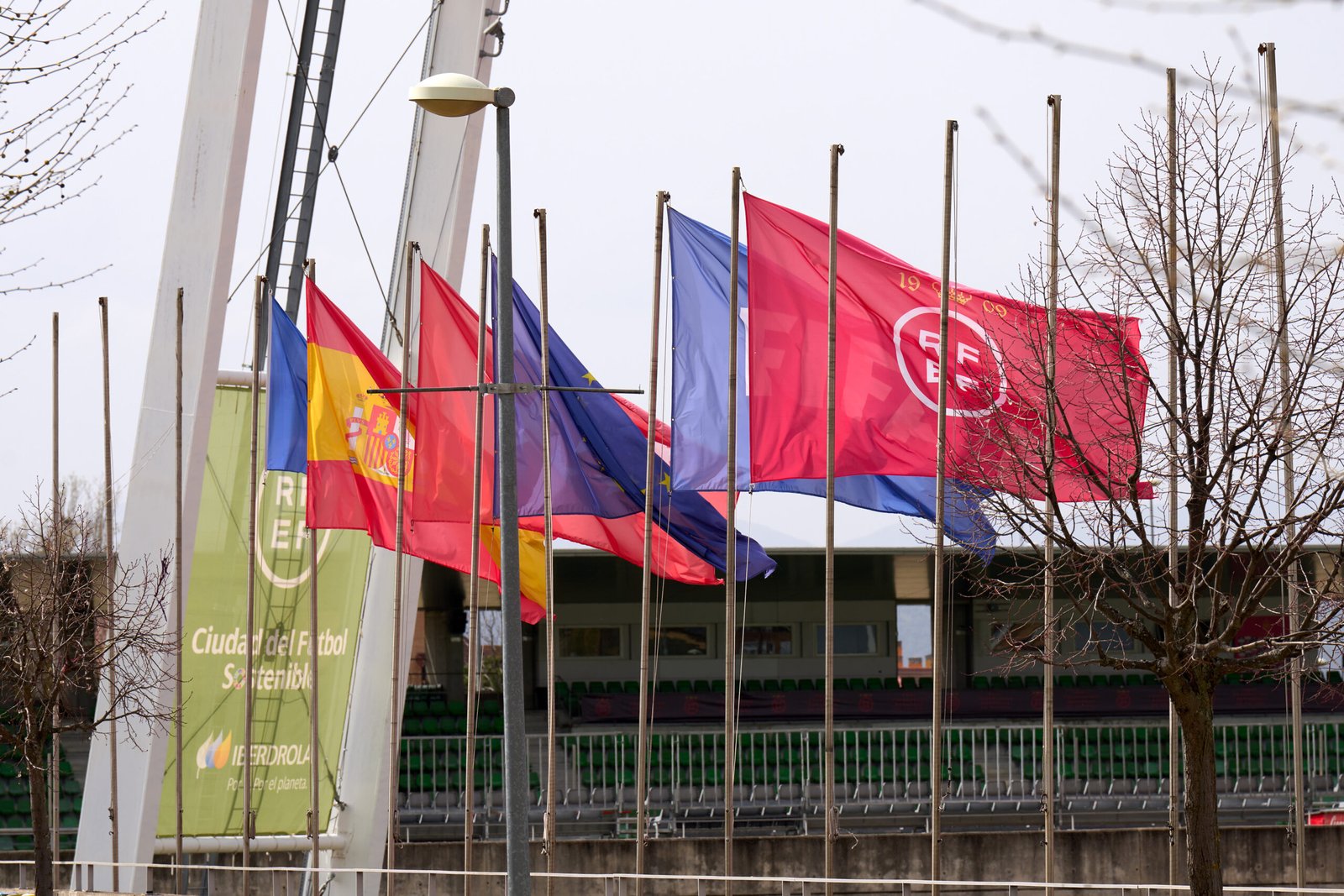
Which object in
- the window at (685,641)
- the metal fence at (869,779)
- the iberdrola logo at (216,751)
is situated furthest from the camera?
the window at (685,641)

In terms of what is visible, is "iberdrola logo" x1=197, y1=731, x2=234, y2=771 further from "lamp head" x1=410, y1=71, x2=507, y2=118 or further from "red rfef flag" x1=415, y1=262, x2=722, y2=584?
"lamp head" x1=410, y1=71, x2=507, y2=118

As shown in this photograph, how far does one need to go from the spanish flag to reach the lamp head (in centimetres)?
934

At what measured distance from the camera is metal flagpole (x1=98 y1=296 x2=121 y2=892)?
20.4 m

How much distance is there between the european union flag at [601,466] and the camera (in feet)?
64.1

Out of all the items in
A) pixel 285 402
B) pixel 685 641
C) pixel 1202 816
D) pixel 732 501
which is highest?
pixel 285 402

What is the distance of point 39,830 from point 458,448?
20.0 feet

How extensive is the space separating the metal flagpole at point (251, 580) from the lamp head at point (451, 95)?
40.7 ft

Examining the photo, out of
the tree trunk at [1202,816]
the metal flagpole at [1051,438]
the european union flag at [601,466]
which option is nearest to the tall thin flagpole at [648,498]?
the european union flag at [601,466]

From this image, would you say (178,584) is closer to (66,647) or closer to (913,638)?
(66,647)

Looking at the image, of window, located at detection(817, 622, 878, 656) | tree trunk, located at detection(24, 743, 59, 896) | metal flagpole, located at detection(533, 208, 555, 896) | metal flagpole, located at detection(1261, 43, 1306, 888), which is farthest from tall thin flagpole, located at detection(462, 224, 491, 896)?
window, located at detection(817, 622, 878, 656)

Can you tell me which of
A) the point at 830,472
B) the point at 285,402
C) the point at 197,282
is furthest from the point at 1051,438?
the point at 197,282

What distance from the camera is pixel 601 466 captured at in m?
20.0

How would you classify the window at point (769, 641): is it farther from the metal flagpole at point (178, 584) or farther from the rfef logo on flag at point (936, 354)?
the rfef logo on flag at point (936, 354)

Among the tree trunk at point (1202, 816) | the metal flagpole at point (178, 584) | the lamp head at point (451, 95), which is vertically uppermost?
the lamp head at point (451, 95)
